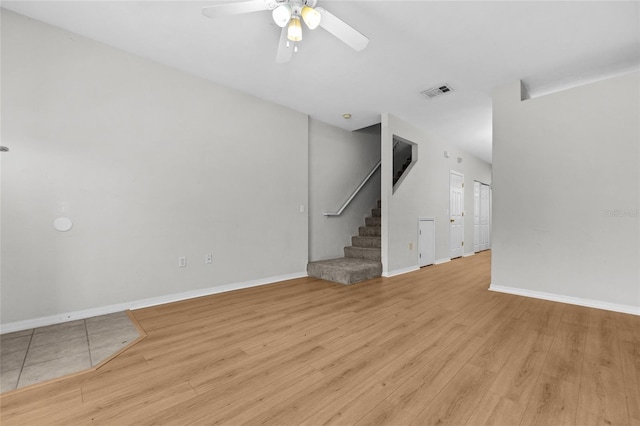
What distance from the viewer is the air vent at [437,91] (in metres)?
3.66

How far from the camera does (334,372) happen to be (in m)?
1.71

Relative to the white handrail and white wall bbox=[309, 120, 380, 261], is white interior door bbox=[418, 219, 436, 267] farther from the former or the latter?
the white handrail

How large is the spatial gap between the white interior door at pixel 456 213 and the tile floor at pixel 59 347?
20.7ft

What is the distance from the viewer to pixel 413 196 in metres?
5.15

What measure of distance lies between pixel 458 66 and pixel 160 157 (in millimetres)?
3666

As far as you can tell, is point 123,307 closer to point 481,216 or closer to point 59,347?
point 59,347

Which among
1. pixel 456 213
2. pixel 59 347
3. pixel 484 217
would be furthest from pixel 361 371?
pixel 484 217

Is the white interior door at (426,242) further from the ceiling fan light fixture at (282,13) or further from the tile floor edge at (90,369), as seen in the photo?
the tile floor edge at (90,369)

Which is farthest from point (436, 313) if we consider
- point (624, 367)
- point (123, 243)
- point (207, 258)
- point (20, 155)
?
point (20, 155)

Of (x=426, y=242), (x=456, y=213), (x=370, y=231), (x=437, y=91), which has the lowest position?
(x=426, y=242)

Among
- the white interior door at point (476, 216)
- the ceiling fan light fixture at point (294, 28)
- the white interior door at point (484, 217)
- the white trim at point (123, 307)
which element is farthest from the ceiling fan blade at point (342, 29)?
the white interior door at point (484, 217)

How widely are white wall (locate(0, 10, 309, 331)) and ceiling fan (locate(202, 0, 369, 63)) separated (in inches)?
64.9

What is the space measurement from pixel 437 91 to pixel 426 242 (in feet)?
9.63

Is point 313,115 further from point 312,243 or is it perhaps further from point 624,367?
point 624,367
